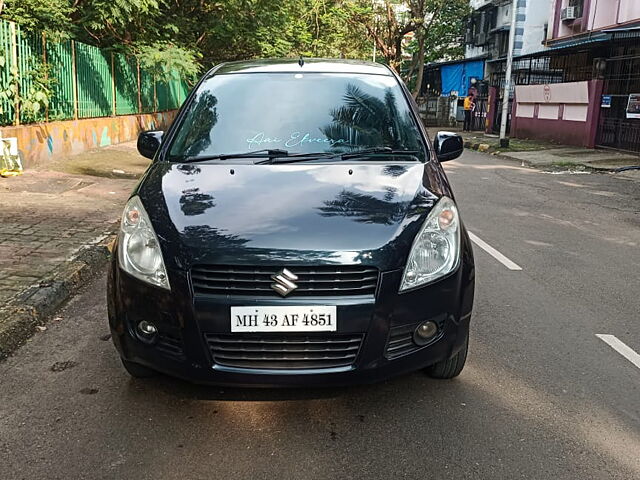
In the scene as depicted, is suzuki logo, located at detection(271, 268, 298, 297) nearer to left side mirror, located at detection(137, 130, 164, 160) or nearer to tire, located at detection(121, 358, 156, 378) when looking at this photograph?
tire, located at detection(121, 358, 156, 378)

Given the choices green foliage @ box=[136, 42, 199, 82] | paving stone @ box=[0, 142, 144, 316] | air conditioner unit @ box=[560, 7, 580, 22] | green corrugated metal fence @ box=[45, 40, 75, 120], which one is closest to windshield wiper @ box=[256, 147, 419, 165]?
paving stone @ box=[0, 142, 144, 316]

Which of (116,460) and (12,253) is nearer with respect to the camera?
(116,460)

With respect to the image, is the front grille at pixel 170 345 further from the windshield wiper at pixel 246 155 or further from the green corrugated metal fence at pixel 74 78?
the green corrugated metal fence at pixel 74 78

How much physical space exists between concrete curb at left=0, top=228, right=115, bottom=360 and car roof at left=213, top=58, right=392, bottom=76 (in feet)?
6.49

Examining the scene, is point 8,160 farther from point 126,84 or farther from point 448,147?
point 126,84

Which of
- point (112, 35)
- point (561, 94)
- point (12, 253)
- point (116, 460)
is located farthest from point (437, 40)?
point (116, 460)

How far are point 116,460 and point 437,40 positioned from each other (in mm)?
41196

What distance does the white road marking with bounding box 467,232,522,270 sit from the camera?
5.96m

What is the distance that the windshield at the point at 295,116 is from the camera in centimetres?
389

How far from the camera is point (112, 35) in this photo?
1540 cm

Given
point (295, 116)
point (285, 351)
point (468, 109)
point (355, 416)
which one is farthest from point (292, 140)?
point (468, 109)

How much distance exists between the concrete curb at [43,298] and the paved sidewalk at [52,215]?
0.03m

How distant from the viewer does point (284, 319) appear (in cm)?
274

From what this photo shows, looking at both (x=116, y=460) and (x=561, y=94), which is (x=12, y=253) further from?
(x=561, y=94)
